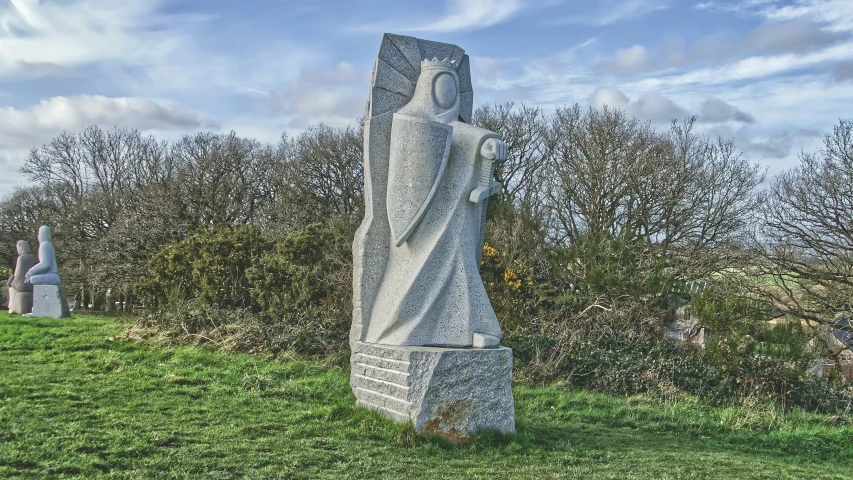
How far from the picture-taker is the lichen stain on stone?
17.3 ft

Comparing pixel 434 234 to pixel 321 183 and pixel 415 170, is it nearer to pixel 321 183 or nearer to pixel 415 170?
pixel 415 170

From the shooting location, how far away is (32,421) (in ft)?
17.8

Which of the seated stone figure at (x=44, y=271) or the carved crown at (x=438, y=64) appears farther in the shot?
the seated stone figure at (x=44, y=271)

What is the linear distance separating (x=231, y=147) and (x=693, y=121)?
1691 centimetres

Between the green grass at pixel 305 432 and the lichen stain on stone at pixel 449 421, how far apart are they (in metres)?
0.10

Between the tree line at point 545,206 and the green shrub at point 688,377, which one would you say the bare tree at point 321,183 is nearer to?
the tree line at point 545,206

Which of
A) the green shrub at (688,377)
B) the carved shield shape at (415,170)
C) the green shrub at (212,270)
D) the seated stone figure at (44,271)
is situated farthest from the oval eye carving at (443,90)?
the seated stone figure at (44,271)

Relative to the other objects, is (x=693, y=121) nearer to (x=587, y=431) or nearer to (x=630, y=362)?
(x=630, y=362)

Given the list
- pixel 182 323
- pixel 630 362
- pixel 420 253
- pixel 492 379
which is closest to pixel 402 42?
pixel 420 253

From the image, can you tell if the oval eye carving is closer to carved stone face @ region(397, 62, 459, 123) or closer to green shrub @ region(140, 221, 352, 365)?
carved stone face @ region(397, 62, 459, 123)

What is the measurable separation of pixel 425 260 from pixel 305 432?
1.69 meters

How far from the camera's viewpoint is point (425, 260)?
5.75 metres

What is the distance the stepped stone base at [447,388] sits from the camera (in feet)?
17.4

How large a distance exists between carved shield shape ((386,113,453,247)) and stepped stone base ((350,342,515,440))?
1.05 m
